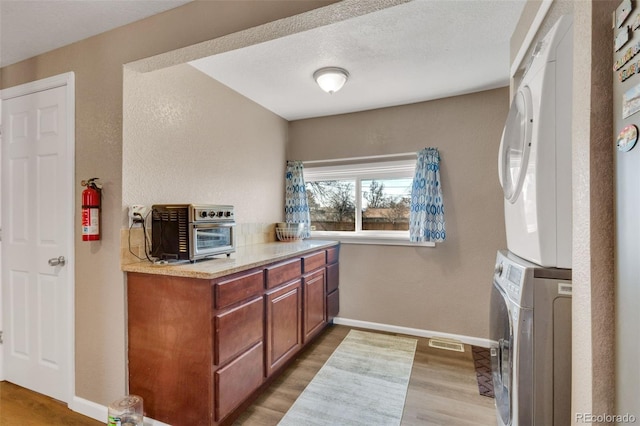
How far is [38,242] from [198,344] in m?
1.46

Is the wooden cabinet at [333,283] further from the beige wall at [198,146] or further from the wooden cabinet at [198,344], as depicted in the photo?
the wooden cabinet at [198,344]

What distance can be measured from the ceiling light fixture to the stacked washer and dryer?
4.59ft

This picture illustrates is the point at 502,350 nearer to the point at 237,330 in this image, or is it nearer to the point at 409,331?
the point at 237,330

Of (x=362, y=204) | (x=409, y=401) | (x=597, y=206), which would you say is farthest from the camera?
(x=362, y=204)

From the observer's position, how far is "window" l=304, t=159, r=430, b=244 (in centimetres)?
316

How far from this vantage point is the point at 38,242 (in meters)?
1.95

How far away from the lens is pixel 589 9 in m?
0.71

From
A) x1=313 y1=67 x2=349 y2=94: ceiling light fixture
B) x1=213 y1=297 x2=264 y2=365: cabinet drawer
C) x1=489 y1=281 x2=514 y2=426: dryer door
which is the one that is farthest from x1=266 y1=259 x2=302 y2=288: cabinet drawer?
x1=313 y1=67 x2=349 y2=94: ceiling light fixture

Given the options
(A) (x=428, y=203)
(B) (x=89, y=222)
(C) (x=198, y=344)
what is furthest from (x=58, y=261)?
(A) (x=428, y=203)

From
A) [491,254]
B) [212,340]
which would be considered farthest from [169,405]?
[491,254]

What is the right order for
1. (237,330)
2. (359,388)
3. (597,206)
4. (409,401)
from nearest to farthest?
(597,206) → (237,330) → (409,401) → (359,388)

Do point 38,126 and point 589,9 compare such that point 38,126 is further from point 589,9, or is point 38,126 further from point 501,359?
point 501,359

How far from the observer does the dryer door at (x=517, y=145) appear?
1155 mm

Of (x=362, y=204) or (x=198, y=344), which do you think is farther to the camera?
(x=362, y=204)
